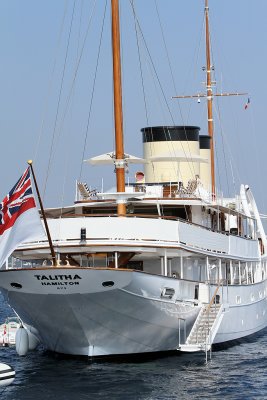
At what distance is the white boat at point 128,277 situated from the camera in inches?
1153

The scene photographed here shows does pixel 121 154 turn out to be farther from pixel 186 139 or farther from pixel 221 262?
pixel 186 139

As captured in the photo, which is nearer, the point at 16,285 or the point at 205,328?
the point at 16,285

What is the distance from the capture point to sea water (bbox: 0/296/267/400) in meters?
26.4

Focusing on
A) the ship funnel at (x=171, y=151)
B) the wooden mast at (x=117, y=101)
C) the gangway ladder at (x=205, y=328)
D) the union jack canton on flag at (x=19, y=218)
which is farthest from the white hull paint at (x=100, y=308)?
the ship funnel at (x=171, y=151)

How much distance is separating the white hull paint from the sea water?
632mm

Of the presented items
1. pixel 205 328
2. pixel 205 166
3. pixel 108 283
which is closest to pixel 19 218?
pixel 108 283

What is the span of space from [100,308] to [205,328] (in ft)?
15.6

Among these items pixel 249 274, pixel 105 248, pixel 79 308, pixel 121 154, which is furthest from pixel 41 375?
pixel 249 274

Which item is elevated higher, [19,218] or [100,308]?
[19,218]

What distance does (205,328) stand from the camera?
3253cm

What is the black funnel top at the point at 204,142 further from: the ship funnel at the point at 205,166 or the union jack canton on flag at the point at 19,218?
the union jack canton on flag at the point at 19,218

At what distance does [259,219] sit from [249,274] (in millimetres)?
4252

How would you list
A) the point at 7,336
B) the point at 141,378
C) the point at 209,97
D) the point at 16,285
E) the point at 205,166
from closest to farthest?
the point at 141,378
the point at 16,285
the point at 7,336
the point at 205,166
the point at 209,97

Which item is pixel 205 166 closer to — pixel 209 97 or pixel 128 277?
pixel 209 97
